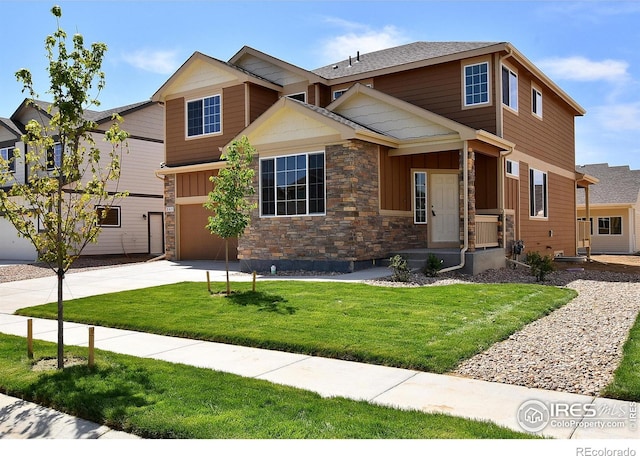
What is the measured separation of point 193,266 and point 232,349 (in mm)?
11301

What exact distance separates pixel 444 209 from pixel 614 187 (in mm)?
21628

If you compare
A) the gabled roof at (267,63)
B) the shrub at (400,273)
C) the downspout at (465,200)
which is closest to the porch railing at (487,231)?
the downspout at (465,200)

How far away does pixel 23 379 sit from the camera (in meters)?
5.48

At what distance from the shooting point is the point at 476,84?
15.6m

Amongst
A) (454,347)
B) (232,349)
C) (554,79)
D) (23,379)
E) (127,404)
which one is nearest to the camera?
(127,404)

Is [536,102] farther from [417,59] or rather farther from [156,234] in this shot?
[156,234]

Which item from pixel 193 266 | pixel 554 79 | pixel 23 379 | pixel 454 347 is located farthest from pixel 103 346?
pixel 554 79

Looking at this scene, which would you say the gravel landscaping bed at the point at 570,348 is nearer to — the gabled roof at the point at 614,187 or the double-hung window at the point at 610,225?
the gabled roof at the point at 614,187

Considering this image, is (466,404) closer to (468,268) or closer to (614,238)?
(468,268)

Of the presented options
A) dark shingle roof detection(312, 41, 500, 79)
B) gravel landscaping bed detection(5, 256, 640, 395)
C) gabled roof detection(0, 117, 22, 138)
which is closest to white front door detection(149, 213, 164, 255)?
gabled roof detection(0, 117, 22, 138)

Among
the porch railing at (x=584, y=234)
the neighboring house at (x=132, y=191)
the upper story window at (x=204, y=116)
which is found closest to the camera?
the upper story window at (x=204, y=116)

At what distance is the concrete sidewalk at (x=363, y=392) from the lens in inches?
162

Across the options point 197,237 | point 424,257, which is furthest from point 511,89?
point 197,237

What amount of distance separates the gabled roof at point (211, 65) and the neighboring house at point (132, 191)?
15.5 ft
